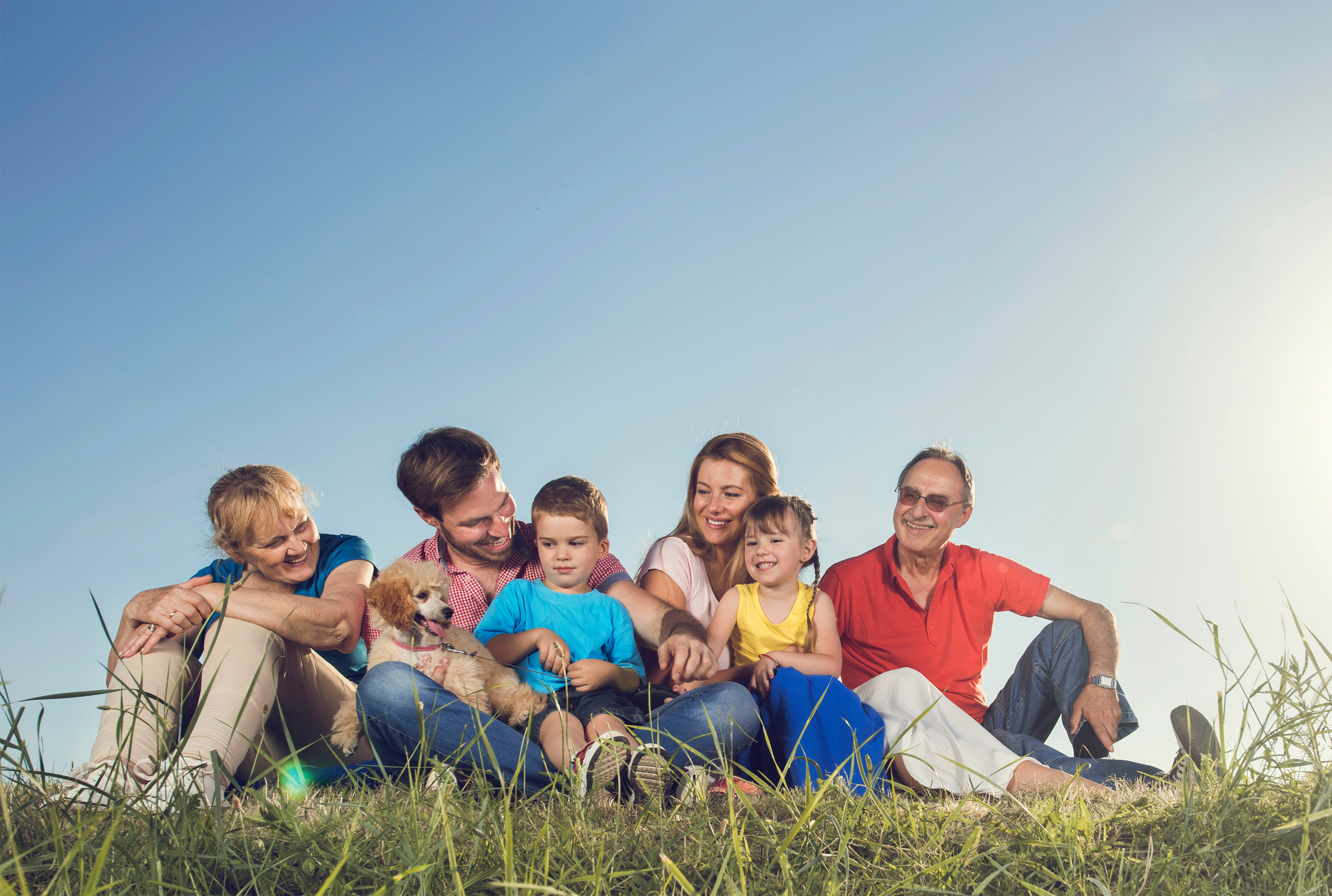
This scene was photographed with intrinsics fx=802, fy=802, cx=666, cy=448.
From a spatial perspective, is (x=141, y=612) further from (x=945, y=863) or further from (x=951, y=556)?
(x=951, y=556)

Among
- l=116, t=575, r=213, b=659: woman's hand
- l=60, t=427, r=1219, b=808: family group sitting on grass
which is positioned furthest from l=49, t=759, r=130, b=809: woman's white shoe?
l=116, t=575, r=213, b=659: woman's hand

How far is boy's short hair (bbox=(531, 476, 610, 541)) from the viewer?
4.05 meters

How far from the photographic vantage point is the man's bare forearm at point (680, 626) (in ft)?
13.0

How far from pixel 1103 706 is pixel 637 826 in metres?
3.62

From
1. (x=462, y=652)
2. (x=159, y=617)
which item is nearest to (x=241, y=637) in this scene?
(x=159, y=617)

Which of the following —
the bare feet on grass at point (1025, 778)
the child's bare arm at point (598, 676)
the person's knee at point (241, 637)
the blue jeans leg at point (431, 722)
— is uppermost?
the person's knee at point (241, 637)

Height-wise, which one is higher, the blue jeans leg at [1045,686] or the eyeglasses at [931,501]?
the eyeglasses at [931,501]

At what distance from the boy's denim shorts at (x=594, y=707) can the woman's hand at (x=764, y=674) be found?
1.84ft

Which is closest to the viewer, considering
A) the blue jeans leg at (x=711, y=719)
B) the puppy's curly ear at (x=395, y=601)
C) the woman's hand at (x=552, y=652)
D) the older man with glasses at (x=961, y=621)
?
the blue jeans leg at (x=711, y=719)

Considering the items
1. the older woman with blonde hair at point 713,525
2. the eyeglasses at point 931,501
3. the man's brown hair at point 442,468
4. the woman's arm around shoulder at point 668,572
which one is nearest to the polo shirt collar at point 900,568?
the eyeglasses at point 931,501

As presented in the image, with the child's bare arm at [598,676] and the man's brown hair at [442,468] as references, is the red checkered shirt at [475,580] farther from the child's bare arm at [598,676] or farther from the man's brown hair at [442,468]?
the child's bare arm at [598,676]

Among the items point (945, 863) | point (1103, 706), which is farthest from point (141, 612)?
point (1103, 706)

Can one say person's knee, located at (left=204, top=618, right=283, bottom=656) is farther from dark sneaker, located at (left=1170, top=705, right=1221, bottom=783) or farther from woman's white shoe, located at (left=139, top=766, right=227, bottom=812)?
dark sneaker, located at (left=1170, top=705, right=1221, bottom=783)

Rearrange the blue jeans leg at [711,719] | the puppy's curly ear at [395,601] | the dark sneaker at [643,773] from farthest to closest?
1. the puppy's curly ear at [395,601]
2. the blue jeans leg at [711,719]
3. the dark sneaker at [643,773]
